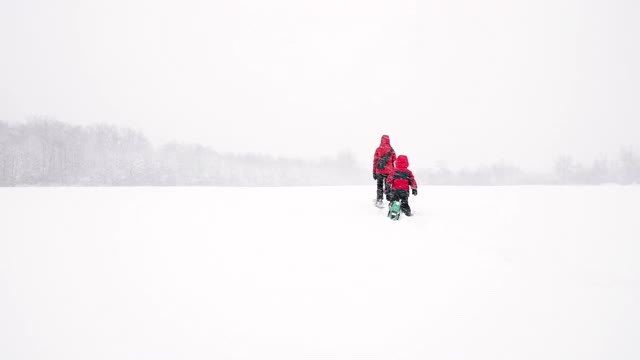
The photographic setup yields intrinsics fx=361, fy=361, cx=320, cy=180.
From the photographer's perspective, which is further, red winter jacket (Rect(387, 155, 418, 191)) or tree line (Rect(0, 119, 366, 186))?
tree line (Rect(0, 119, 366, 186))

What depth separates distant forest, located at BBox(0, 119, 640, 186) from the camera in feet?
168

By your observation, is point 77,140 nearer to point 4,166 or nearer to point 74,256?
point 4,166

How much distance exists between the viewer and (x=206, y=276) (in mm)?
4289

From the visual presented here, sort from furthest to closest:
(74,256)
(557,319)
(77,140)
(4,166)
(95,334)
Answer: (77,140), (4,166), (74,256), (557,319), (95,334)

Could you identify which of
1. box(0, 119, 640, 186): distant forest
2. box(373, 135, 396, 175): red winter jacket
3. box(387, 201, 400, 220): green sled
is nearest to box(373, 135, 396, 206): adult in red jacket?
box(373, 135, 396, 175): red winter jacket

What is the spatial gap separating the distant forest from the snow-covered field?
163 feet

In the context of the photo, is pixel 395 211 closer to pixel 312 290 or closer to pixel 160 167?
pixel 312 290

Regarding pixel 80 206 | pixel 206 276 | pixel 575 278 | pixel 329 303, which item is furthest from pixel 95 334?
pixel 80 206

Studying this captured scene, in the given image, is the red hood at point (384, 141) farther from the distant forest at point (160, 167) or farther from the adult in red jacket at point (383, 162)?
the distant forest at point (160, 167)

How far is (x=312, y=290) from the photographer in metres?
3.90

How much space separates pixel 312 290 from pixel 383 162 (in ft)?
22.3

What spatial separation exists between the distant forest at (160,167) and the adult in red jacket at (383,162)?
48.6m

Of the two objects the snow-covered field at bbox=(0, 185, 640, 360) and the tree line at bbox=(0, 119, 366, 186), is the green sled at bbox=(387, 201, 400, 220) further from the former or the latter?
the tree line at bbox=(0, 119, 366, 186)

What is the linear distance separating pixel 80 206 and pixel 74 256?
16.0 ft
